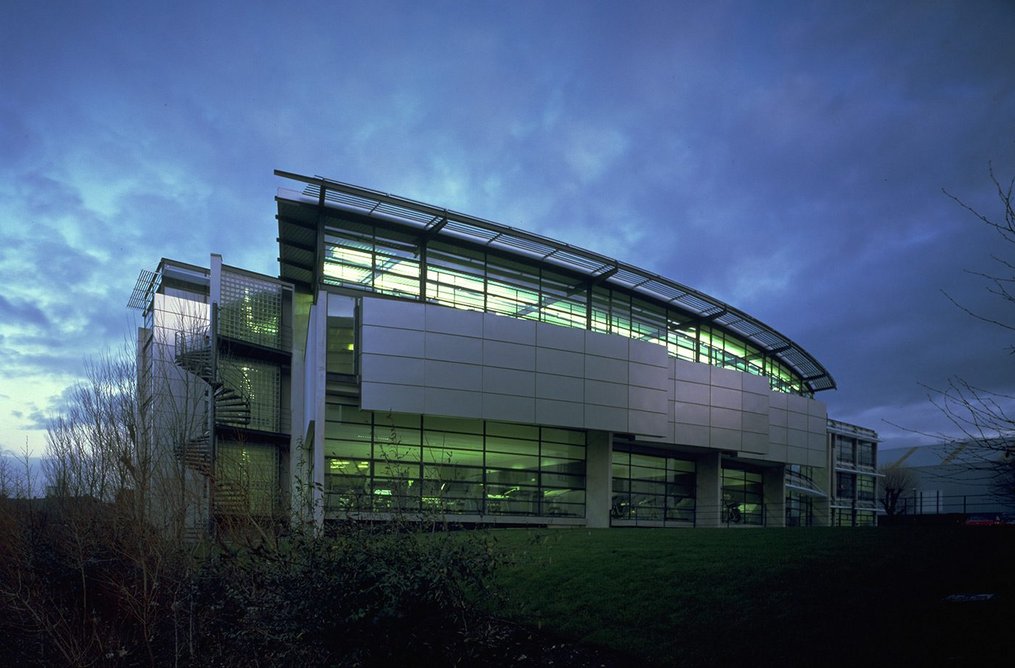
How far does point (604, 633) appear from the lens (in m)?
9.29

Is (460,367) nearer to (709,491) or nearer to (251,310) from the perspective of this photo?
(251,310)

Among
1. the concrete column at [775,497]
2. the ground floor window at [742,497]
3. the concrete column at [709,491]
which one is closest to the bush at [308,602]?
the concrete column at [709,491]

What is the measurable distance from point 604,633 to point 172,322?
2778 cm

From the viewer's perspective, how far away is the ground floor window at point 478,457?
94.2ft

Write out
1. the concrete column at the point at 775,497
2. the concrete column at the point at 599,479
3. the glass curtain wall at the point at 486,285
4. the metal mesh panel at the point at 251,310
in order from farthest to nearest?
the concrete column at the point at 775,497
the concrete column at the point at 599,479
the metal mesh panel at the point at 251,310
the glass curtain wall at the point at 486,285

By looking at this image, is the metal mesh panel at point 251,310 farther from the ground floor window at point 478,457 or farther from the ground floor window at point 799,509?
the ground floor window at point 799,509

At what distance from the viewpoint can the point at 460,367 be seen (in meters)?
28.6

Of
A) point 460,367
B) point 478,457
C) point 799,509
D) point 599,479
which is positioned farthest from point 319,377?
point 799,509

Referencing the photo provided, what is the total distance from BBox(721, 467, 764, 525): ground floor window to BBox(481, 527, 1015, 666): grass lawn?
3031cm

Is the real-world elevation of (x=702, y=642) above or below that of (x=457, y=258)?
below

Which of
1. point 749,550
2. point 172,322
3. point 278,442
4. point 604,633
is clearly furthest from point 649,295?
point 604,633

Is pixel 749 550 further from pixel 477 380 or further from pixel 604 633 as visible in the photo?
pixel 477 380

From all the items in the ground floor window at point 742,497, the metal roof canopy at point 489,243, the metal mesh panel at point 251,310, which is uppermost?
the metal roof canopy at point 489,243

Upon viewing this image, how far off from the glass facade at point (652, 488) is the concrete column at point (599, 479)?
2.42 m
